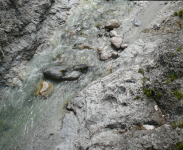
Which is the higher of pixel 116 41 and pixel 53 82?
pixel 116 41

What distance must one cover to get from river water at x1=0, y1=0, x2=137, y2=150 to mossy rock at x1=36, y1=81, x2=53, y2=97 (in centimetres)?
13

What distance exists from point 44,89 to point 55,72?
0.68m

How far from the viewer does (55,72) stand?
5289mm

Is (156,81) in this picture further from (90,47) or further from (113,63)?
(90,47)

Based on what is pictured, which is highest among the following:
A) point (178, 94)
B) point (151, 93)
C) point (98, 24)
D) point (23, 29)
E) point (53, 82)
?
point (178, 94)

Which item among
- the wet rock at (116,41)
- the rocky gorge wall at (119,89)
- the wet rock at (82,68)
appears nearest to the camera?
the rocky gorge wall at (119,89)

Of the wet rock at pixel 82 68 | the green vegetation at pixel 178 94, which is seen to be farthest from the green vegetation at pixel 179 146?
the wet rock at pixel 82 68

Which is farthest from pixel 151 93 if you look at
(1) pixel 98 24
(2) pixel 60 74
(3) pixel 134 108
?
(1) pixel 98 24

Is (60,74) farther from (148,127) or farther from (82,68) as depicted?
(148,127)

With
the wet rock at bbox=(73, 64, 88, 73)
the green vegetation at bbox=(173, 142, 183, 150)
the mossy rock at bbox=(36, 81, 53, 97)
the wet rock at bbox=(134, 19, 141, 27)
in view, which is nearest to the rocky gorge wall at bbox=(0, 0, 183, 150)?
the green vegetation at bbox=(173, 142, 183, 150)

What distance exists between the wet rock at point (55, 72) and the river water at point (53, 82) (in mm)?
221

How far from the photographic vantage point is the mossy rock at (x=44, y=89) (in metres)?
4.97

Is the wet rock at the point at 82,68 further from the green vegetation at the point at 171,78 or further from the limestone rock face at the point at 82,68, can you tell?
the green vegetation at the point at 171,78

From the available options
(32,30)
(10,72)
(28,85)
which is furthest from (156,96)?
(32,30)
